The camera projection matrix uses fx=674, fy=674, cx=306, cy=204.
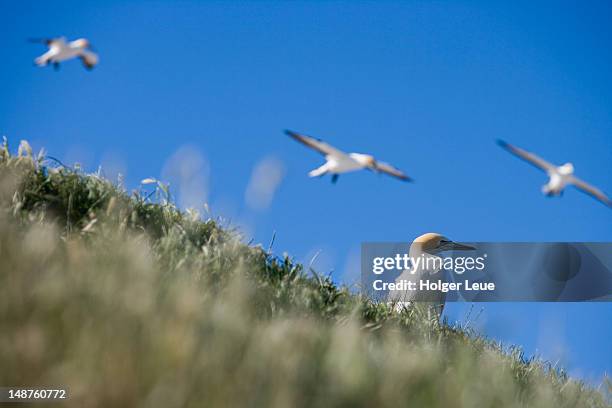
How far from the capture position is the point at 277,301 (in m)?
5.51

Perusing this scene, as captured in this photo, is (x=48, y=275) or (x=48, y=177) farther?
(x=48, y=177)

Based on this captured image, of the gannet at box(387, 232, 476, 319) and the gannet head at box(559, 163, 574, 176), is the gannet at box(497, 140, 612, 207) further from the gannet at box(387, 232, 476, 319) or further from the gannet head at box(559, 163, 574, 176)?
the gannet at box(387, 232, 476, 319)

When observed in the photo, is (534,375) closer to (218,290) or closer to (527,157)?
(527,157)

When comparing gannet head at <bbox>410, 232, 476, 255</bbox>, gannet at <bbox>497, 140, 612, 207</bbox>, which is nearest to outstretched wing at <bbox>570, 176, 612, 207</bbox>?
gannet at <bbox>497, 140, 612, 207</bbox>

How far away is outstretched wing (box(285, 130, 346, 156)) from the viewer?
3.84 meters

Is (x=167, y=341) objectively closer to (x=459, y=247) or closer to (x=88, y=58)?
(x=88, y=58)

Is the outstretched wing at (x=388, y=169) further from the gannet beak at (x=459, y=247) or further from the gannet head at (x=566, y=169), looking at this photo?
the gannet beak at (x=459, y=247)

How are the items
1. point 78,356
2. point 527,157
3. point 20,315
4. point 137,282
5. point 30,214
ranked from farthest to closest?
1. point 30,214
2. point 527,157
3. point 137,282
4. point 20,315
5. point 78,356

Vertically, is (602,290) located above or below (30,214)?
above

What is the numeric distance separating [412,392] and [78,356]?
164 centimetres

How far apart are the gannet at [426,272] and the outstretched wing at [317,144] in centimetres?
363

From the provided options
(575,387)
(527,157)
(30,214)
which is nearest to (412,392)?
(527,157)

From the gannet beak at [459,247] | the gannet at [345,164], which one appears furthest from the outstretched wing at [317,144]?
the gannet beak at [459,247]

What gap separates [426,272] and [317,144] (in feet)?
20.5
